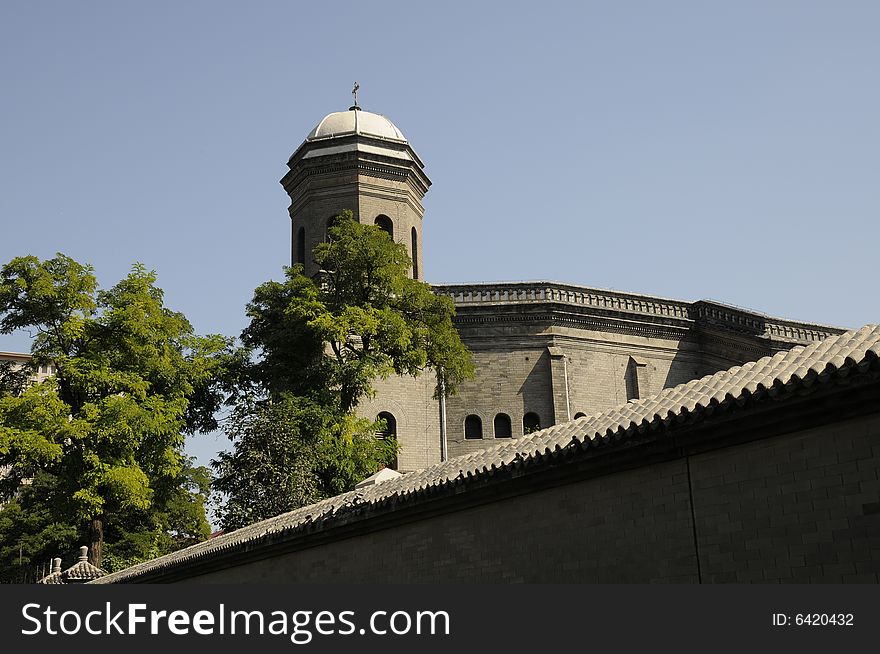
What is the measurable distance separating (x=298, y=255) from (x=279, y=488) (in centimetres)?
1149

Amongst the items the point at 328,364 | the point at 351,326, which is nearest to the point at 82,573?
the point at 328,364

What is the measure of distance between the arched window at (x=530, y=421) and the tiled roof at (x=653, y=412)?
52.1ft

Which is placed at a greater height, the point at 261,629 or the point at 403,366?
the point at 403,366

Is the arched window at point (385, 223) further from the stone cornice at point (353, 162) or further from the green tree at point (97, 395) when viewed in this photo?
the green tree at point (97, 395)

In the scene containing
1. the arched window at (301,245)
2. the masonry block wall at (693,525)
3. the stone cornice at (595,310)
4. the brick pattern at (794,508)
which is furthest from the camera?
the arched window at (301,245)

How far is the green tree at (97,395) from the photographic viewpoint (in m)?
25.3

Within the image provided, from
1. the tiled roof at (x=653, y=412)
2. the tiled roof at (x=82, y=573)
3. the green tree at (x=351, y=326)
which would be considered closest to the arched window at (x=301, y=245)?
the green tree at (x=351, y=326)

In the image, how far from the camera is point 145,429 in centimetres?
2598

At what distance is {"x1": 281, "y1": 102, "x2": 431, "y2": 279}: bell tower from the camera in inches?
1348

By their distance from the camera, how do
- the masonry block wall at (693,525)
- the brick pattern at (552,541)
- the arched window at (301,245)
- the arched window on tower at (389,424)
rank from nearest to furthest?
1. the masonry block wall at (693,525)
2. the brick pattern at (552,541)
3. the arched window on tower at (389,424)
4. the arched window at (301,245)

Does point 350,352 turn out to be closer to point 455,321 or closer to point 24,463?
point 455,321

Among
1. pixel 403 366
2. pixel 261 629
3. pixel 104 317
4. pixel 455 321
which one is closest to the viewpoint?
pixel 261 629

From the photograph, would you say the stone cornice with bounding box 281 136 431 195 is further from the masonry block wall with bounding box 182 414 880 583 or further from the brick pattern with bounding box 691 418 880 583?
the brick pattern with bounding box 691 418 880 583

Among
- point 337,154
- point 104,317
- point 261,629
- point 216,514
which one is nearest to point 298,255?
point 337,154
